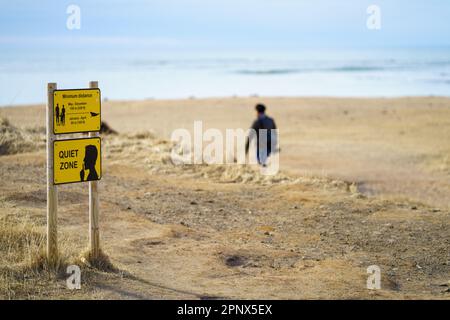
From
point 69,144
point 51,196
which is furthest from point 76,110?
point 51,196

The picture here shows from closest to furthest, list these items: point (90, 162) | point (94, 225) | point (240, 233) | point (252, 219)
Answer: point (90, 162), point (94, 225), point (240, 233), point (252, 219)

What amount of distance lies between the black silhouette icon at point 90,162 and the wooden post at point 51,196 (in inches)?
13.0

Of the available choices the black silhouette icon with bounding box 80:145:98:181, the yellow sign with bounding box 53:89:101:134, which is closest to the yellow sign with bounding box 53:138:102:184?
the black silhouette icon with bounding box 80:145:98:181

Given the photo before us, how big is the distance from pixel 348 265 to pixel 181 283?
205 centimetres

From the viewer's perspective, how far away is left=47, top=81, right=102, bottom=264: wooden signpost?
696 centimetres

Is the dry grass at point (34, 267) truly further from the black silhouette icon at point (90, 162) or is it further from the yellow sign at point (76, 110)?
the yellow sign at point (76, 110)

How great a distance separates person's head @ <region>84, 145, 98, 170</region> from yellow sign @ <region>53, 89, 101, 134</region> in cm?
19

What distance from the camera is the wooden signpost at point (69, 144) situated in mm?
6957

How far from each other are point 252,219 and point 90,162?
374cm

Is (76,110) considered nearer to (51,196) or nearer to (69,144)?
(69,144)

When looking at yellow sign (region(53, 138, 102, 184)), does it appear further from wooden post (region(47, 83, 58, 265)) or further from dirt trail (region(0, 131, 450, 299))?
dirt trail (region(0, 131, 450, 299))

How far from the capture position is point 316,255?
336 inches

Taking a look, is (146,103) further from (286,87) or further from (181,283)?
(181,283)

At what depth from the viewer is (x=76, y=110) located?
7094 mm
